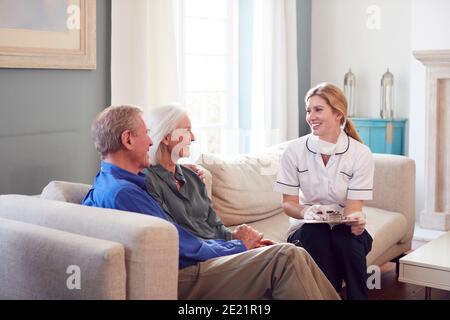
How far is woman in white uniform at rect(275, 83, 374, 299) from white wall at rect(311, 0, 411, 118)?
2.66 m

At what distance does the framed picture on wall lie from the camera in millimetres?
3406

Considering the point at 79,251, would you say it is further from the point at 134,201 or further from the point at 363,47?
the point at 363,47

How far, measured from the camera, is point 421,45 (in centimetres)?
565

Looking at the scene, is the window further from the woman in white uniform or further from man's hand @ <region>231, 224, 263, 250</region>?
man's hand @ <region>231, 224, 263, 250</region>

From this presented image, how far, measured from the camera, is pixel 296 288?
257 cm

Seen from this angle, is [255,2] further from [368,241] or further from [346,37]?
[368,241]

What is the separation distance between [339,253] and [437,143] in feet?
8.60

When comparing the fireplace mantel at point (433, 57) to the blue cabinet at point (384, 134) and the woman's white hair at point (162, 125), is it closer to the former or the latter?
the blue cabinet at point (384, 134)

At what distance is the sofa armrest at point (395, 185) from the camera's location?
4.30m

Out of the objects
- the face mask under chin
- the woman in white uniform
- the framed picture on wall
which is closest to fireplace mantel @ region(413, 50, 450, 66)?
the woman in white uniform

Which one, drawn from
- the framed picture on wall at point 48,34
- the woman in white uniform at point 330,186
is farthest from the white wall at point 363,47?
the framed picture on wall at point 48,34

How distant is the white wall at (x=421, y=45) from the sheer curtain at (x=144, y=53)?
7.22 feet

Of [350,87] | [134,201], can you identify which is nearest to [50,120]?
[134,201]

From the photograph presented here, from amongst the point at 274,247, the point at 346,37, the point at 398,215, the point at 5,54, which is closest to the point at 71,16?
the point at 5,54
